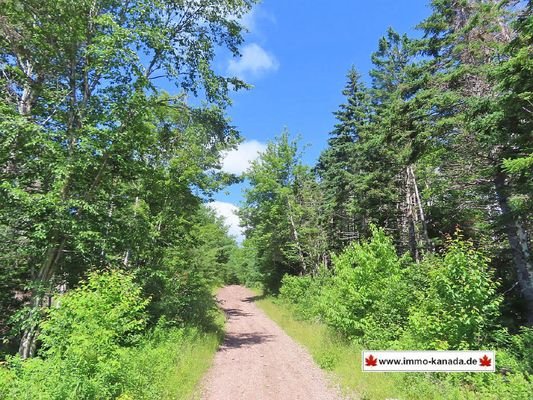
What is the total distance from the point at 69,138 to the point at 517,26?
12067 millimetres

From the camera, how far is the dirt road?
784 centimetres

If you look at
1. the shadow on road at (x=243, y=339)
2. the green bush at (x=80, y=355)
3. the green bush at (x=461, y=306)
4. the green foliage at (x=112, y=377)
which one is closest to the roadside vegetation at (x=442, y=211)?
the green bush at (x=461, y=306)

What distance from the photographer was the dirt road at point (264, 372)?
7.84 meters

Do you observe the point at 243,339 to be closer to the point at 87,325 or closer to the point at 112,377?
the point at 112,377

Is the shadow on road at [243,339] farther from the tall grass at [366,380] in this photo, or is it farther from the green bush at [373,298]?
the green bush at [373,298]

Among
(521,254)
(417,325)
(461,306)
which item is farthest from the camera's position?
(521,254)

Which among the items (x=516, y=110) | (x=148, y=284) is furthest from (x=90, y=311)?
(x=516, y=110)

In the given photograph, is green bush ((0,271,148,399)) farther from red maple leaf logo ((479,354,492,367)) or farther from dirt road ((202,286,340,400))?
red maple leaf logo ((479,354,492,367))

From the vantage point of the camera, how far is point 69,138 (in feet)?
30.8

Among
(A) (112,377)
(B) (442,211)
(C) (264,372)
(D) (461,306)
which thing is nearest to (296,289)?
(B) (442,211)
